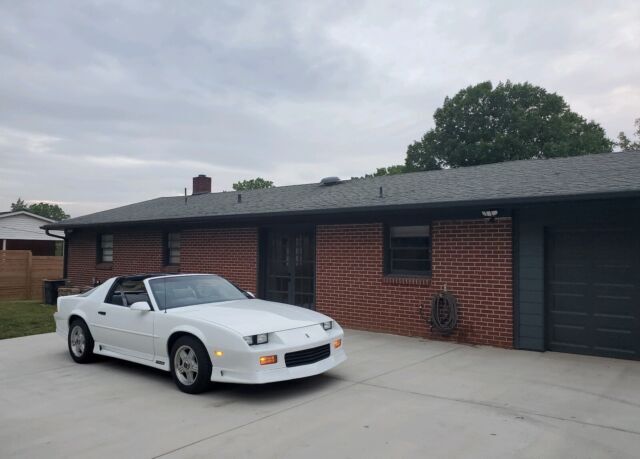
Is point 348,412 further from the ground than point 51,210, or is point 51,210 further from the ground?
point 51,210

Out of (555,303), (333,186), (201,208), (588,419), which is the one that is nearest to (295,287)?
(333,186)

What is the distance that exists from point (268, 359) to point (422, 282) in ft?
15.1

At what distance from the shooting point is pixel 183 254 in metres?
13.6

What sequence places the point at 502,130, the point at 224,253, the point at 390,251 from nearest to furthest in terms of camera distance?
the point at 390,251, the point at 224,253, the point at 502,130

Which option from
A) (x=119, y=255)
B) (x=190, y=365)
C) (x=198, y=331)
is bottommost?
(x=190, y=365)

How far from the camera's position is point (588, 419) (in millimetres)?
4656

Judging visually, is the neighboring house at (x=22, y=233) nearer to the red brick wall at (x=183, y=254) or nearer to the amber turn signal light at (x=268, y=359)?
the red brick wall at (x=183, y=254)

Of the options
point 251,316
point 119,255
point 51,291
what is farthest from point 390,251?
point 51,291

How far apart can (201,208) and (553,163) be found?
8.98m

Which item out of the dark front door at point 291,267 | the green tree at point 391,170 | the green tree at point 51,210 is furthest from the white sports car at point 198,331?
the green tree at point 51,210

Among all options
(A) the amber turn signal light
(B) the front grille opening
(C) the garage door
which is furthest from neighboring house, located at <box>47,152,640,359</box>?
(A) the amber turn signal light

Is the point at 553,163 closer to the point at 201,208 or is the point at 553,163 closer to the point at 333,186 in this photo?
the point at 333,186

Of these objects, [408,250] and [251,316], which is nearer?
[251,316]

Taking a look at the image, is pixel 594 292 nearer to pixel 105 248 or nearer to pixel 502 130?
pixel 105 248
